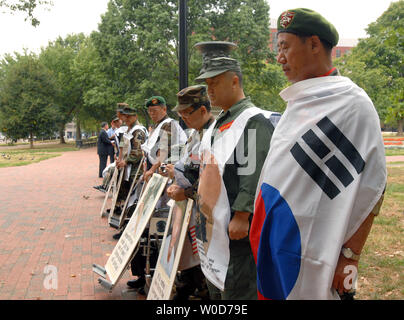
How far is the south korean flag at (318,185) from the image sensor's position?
5.60 ft

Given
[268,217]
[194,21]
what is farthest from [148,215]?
[194,21]

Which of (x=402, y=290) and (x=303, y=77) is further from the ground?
(x=303, y=77)

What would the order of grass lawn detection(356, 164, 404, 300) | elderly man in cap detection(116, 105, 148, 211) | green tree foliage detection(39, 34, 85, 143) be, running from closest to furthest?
grass lawn detection(356, 164, 404, 300), elderly man in cap detection(116, 105, 148, 211), green tree foliage detection(39, 34, 85, 143)

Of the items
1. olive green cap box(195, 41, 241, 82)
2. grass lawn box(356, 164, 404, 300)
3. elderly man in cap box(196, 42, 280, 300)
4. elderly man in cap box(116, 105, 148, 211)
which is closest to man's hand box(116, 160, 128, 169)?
elderly man in cap box(116, 105, 148, 211)

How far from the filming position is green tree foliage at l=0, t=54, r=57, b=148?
41719mm

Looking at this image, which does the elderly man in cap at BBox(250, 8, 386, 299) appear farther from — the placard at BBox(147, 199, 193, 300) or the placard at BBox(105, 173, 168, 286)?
the placard at BBox(105, 173, 168, 286)

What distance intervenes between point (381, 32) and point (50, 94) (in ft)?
138

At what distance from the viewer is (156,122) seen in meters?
5.60

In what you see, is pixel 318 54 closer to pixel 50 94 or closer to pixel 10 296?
pixel 10 296

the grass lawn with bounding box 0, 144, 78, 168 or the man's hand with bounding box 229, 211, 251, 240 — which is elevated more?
the man's hand with bounding box 229, 211, 251, 240

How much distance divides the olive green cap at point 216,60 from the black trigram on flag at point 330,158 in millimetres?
1158

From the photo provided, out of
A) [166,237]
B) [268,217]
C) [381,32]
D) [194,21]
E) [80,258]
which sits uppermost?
[194,21]

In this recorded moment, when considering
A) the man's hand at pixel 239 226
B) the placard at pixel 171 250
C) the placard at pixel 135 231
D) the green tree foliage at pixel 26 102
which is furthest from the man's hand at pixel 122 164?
the green tree foliage at pixel 26 102

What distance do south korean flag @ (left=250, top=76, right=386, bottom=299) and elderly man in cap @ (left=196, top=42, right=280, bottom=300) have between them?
0.58m
